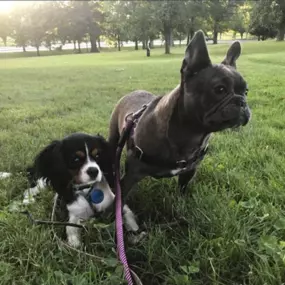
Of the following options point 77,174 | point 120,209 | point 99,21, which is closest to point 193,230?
point 120,209

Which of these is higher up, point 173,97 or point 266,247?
point 173,97

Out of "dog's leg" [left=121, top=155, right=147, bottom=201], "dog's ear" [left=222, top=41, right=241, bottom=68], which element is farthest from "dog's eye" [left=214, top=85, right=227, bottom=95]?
"dog's leg" [left=121, top=155, right=147, bottom=201]

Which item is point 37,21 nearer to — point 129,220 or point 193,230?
point 129,220

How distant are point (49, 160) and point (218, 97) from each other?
Answer: 4.39ft

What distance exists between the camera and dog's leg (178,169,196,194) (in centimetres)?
284

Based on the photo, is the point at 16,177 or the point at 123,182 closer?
the point at 123,182

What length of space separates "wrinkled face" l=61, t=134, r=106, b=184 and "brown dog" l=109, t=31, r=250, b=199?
9.2 inches

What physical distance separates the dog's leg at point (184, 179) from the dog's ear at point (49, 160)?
2.94 feet

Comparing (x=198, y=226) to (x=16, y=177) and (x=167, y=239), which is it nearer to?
(x=167, y=239)

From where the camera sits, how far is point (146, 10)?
32719 mm

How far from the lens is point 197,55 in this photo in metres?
2.15

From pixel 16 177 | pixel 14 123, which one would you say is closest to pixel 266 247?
pixel 16 177

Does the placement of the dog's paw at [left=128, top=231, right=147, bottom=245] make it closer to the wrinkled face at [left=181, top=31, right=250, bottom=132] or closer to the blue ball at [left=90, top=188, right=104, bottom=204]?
the blue ball at [left=90, top=188, right=104, bottom=204]

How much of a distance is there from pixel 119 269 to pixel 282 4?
103 feet
